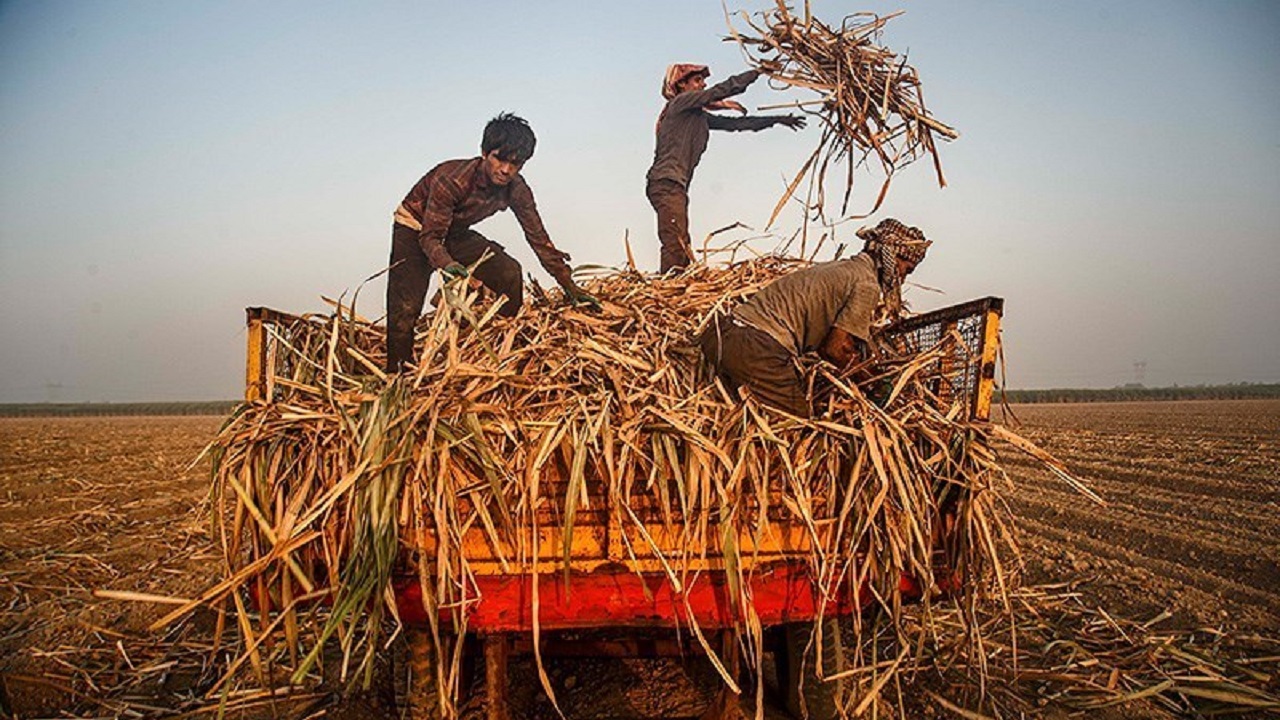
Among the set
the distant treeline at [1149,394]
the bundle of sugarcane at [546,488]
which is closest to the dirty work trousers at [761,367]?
the bundle of sugarcane at [546,488]

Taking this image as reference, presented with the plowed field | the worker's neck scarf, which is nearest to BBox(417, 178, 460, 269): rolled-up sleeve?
the worker's neck scarf

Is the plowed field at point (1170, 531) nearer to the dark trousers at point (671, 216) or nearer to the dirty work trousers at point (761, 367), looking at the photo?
the dirty work trousers at point (761, 367)

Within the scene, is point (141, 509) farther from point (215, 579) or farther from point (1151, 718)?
point (1151, 718)

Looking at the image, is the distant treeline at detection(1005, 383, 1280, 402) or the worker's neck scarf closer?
the worker's neck scarf

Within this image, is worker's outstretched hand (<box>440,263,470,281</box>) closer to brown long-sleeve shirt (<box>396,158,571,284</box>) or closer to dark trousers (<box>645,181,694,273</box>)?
brown long-sleeve shirt (<box>396,158,571,284</box>)

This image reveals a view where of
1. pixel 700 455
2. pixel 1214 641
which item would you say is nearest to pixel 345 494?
pixel 700 455

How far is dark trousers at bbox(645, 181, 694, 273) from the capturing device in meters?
4.99

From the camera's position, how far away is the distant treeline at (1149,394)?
5747 centimetres

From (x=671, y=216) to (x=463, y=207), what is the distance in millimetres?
1530

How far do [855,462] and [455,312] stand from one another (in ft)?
5.84

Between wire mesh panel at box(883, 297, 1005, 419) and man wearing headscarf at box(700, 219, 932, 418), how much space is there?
0.23 meters

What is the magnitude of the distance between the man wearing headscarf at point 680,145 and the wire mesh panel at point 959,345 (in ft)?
5.66

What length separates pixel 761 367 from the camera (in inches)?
117

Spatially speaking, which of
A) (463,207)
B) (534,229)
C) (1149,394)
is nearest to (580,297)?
(534,229)
